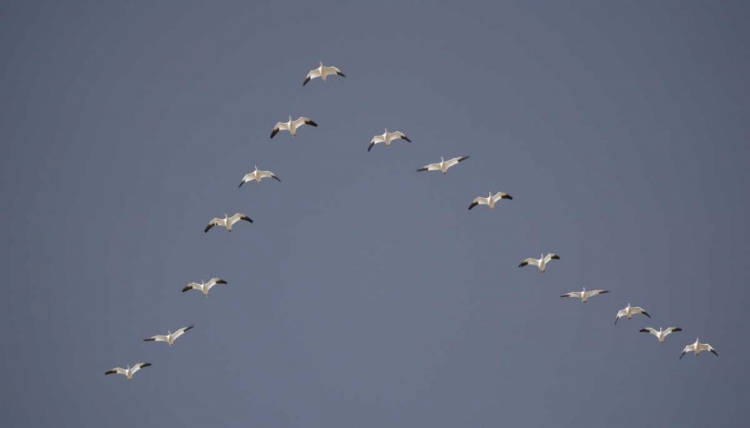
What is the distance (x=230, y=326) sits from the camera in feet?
651

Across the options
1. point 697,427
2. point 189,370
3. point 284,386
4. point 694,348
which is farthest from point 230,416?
point 694,348

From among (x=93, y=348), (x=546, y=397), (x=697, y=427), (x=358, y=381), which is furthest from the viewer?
(x=93, y=348)

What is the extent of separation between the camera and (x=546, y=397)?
12850cm

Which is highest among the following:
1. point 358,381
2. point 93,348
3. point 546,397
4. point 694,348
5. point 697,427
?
point 93,348

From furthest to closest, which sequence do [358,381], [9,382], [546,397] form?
[9,382]
[358,381]
[546,397]

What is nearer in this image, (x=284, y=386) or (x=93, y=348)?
(x=284, y=386)

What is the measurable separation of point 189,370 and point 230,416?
32276 millimetres

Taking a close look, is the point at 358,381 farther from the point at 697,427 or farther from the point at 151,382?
the point at 697,427

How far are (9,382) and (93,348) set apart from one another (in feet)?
76.4

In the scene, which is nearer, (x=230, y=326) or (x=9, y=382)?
(x=9, y=382)

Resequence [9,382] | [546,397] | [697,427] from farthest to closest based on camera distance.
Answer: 1. [9,382]
2. [546,397]
3. [697,427]

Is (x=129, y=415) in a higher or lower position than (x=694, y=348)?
higher

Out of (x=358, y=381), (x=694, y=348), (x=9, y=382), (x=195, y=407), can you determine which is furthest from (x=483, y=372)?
(x=694, y=348)

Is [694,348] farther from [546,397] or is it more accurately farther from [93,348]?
[93,348]
